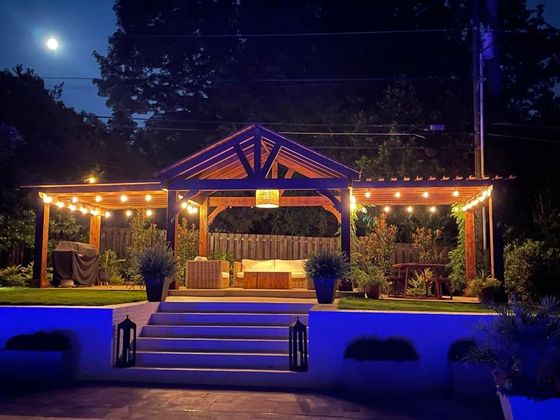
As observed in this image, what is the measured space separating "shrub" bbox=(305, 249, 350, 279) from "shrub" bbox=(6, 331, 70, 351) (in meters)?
3.75

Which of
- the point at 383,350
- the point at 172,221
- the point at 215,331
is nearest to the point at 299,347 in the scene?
the point at 383,350

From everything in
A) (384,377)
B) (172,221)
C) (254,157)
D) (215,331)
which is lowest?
(384,377)

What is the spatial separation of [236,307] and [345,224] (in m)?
2.84

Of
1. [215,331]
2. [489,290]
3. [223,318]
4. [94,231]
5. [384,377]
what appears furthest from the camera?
[94,231]

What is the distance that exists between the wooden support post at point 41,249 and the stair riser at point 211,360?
5895 mm

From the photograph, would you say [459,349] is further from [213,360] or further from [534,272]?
[534,272]

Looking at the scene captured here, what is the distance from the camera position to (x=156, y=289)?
922 cm

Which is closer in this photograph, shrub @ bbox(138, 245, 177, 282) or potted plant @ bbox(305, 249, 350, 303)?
potted plant @ bbox(305, 249, 350, 303)

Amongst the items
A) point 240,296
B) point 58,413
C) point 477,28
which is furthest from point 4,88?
point 58,413

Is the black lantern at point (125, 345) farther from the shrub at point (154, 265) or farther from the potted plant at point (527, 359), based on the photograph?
the potted plant at point (527, 359)

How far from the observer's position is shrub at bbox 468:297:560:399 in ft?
16.0

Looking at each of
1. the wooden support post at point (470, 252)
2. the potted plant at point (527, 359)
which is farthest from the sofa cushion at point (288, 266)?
the potted plant at point (527, 359)

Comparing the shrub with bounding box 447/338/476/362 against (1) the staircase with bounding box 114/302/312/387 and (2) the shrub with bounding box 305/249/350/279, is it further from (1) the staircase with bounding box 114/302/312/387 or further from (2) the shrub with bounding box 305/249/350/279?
(2) the shrub with bounding box 305/249/350/279

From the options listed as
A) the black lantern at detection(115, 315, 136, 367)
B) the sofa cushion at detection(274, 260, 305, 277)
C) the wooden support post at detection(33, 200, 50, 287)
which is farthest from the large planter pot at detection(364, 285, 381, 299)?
the wooden support post at detection(33, 200, 50, 287)
